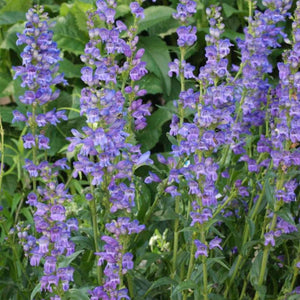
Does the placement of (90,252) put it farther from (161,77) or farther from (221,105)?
(161,77)

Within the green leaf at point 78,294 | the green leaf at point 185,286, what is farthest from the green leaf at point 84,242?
the green leaf at point 185,286

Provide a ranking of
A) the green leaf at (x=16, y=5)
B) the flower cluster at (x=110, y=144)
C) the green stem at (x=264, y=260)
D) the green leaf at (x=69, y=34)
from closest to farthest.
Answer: the flower cluster at (x=110, y=144) < the green stem at (x=264, y=260) < the green leaf at (x=69, y=34) < the green leaf at (x=16, y=5)

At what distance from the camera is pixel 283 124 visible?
6.89 feet

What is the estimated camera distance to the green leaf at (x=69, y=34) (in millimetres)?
4039

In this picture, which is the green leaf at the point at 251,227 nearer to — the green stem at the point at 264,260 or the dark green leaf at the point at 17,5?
the green stem at the point at 264,260

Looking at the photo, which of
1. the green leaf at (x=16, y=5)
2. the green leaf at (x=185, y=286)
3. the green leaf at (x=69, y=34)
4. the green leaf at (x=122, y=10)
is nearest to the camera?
the green leaf at (x=185, y=286)

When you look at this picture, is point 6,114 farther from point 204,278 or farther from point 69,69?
point 204,278

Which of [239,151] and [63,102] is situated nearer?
[239,151]

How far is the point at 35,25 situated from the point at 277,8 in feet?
3.35

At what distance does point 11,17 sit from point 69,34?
489 mm

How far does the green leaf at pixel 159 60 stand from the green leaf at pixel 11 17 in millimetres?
872

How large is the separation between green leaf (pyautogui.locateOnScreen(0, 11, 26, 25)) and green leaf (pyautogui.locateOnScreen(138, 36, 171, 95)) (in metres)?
0.87

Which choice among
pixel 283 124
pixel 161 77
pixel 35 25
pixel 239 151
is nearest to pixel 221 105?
pixel 283 124

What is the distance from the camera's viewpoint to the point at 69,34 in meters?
4.09
